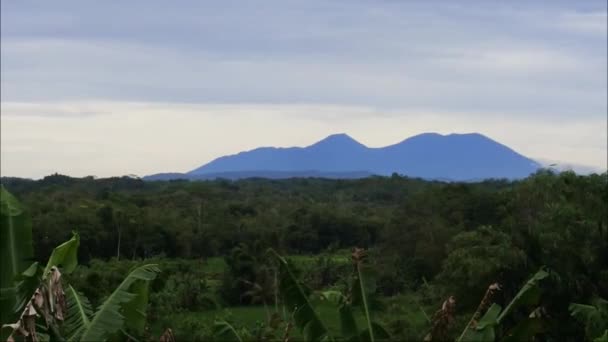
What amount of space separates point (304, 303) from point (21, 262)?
2.51 metres

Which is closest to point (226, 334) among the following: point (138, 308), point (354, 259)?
point (138, 308)

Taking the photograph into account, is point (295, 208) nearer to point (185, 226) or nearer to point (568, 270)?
point (185, 226)

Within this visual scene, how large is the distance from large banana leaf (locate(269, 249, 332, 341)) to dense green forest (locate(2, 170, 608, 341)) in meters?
0.01

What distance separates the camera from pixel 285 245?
217 ft

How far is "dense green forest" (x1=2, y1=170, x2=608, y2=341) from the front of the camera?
828 centimetres

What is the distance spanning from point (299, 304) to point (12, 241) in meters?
2.57

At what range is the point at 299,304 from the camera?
8000 mm

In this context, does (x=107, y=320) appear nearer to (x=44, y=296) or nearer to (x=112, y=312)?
(x=112, y=312)

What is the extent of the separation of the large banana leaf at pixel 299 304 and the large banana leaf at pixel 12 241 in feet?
7.22

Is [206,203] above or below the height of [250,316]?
above

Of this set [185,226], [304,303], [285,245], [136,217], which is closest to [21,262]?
[304,303]

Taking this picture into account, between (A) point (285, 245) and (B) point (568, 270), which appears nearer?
(B) point (568, 270)

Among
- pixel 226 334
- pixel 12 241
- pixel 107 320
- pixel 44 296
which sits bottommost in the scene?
pixel 226 334

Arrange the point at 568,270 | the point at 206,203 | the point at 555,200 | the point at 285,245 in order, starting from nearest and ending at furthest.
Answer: the point at 568,270 < the point at 555,200 < the point at 285,245 < the point at 206,203
